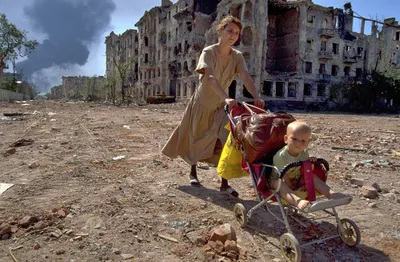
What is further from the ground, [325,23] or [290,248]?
[325,23]

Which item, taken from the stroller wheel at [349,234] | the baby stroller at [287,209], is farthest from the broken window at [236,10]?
the stroller wheel at [349,234]

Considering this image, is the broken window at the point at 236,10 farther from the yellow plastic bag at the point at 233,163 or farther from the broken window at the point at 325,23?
the yellow plastic bag at the point at 233,163

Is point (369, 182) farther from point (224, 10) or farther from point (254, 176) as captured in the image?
point (224, 10)

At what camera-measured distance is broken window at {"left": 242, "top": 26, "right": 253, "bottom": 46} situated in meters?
34.1

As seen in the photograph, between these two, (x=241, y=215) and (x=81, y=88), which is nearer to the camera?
(x=241, y=215)

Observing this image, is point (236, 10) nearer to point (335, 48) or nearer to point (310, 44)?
point (310, 44)

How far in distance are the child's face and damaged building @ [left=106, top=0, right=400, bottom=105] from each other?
31.1 m

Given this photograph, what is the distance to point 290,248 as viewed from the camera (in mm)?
2234

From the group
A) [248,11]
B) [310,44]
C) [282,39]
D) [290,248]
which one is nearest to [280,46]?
[282,39]

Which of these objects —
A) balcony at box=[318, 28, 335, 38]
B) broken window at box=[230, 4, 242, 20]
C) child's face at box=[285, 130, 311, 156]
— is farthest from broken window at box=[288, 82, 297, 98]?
child's face at box=[285, 130, 311, 156]

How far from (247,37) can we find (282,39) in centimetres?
671

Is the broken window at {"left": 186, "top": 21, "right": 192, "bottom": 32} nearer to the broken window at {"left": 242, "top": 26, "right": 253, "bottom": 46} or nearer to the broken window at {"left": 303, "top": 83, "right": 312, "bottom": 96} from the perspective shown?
the broken window at {"left": 242, "top": 26, "right": 253, "bottom": 46}

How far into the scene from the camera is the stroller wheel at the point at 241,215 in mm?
2811

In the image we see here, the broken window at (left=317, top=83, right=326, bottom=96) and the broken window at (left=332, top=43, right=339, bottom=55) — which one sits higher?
the broken window at (left=332, top=43, right=339, bottom=55)
